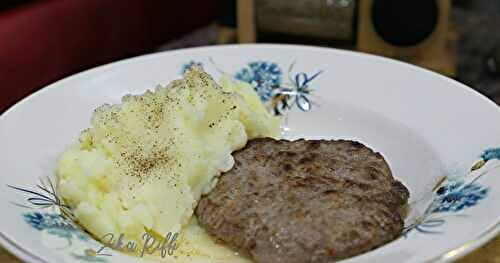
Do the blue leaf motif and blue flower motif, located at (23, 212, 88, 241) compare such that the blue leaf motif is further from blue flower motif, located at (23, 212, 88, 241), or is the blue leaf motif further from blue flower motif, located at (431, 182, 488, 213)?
blue flower motif, located at (23, 212, 88, 241)

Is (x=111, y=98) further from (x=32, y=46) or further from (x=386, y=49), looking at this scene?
(x=386, y=49)

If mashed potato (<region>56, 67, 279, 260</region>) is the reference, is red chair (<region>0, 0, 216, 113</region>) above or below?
below

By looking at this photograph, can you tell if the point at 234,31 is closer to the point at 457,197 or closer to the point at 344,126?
the point at 344,126

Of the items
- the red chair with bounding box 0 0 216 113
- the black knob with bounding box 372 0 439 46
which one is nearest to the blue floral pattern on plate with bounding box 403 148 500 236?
the black knob with bounding box 372 0 439 46

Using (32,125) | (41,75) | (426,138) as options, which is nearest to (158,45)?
(41,75)

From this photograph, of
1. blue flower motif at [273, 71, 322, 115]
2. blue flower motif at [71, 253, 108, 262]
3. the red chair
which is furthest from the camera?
the red chair

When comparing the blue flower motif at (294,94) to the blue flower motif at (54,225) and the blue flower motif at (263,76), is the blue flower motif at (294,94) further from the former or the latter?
the blue flower motif at (54,225)

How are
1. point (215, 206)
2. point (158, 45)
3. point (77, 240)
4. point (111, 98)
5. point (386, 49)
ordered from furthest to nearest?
point (158, 45), point (386, 49), point (111, 98), point (215, 206), point (77, 240)
